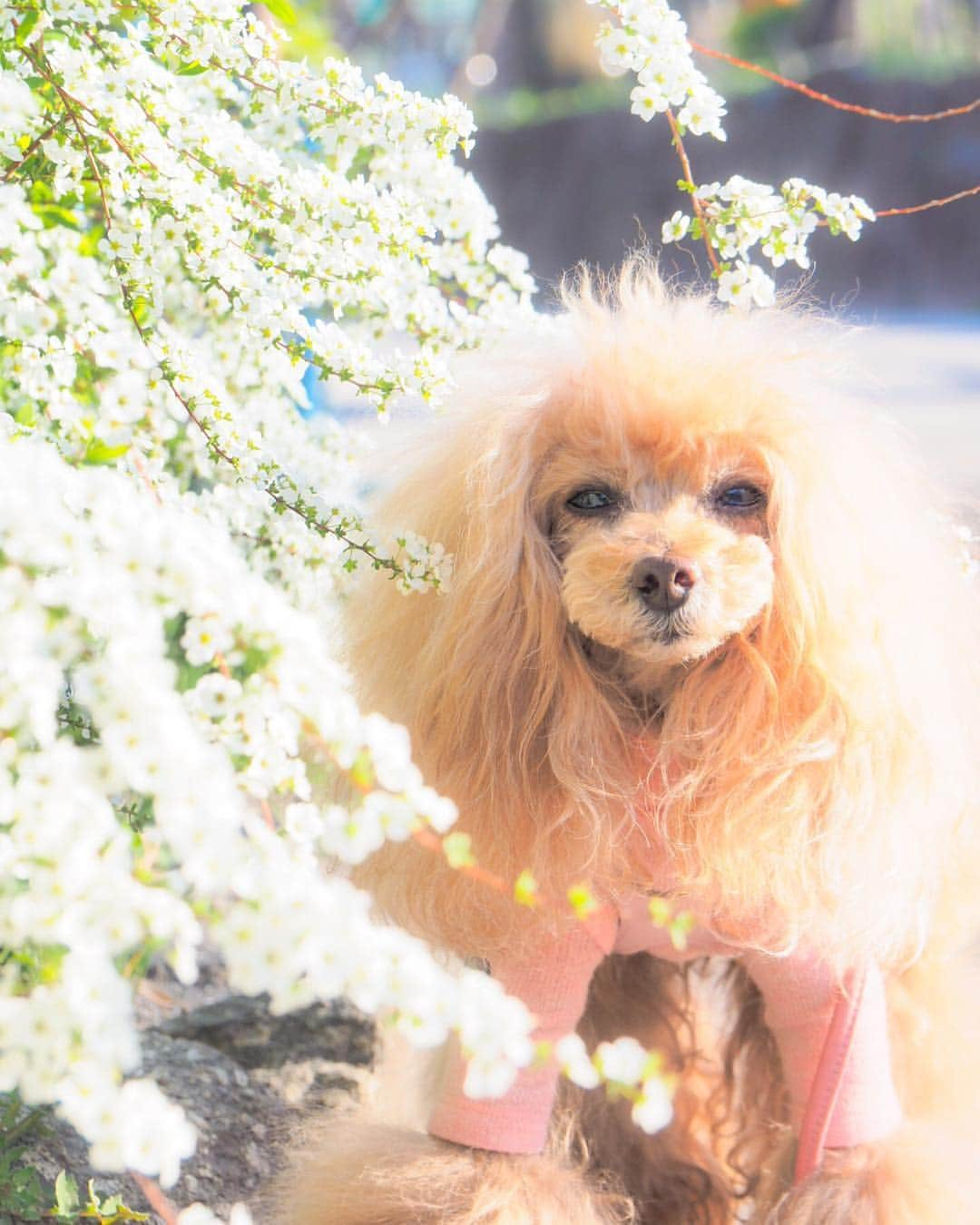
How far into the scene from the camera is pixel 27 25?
926 millimetres

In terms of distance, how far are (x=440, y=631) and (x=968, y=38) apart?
6.17 feet

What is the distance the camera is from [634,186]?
266 cm

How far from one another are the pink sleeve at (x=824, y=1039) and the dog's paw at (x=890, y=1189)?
2 centimetres

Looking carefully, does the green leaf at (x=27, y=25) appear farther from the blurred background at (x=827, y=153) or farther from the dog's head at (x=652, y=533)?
the blurred background at (x=827, y=153)

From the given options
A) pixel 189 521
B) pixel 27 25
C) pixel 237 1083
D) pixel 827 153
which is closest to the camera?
pixel 189 521

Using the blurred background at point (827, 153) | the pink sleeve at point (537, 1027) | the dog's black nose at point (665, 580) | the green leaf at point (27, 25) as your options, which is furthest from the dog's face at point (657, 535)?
the blurred background at point (827, 153)

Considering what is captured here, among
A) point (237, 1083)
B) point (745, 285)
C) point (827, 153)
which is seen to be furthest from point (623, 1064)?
point (827, 153)

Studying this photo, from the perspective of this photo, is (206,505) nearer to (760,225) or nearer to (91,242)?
(91,242)

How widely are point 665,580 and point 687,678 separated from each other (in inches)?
5.9

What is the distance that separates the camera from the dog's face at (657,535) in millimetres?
1014

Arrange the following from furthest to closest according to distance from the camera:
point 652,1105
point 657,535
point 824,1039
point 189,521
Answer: point 824,1039
point 657,535
point 189,521
point 652,1105

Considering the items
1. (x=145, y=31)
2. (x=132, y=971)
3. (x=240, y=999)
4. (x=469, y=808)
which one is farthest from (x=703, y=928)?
(x=145, y=31)

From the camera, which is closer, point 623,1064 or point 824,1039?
point 623,1064

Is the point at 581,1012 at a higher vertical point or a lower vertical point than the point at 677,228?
lower
